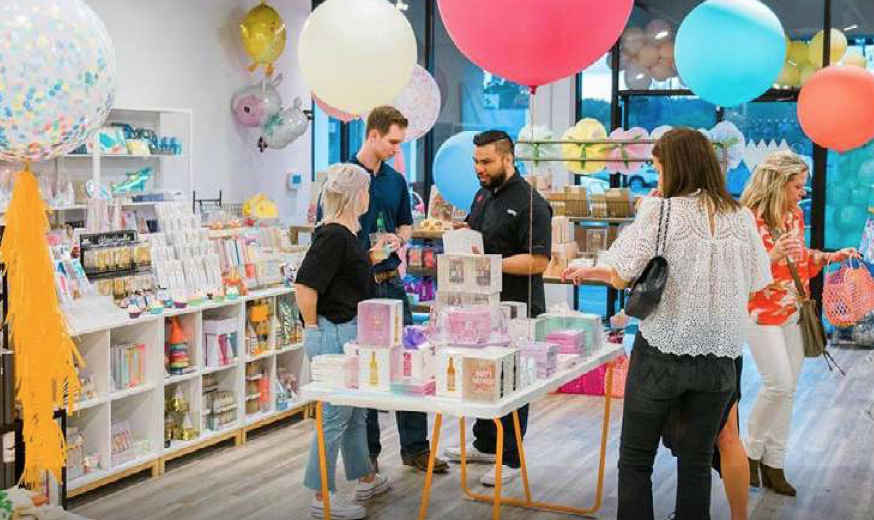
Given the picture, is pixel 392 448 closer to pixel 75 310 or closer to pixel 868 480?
pixel 75 310

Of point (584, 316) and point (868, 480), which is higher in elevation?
point (584, 316)

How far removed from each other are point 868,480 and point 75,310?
377 centimetres

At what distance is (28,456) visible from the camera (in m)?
3.92

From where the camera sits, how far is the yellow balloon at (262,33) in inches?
354

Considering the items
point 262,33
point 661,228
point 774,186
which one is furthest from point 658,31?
point 661,228

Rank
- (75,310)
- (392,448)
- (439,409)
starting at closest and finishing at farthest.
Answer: (439,409), (75,310), (392,448)

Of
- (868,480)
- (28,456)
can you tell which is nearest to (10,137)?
(28,456)

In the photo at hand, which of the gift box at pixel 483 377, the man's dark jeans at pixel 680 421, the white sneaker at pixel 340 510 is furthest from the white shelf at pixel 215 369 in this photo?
the man's dark jeans at pixel 680 421

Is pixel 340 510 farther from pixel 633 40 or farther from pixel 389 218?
pixel 633 40

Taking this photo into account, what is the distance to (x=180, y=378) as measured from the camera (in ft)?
18.7

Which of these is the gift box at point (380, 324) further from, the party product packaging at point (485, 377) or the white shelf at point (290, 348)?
the white shelf at point (290, 348)

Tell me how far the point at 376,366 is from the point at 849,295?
5.50 meters

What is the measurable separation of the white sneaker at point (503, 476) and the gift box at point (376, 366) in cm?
142

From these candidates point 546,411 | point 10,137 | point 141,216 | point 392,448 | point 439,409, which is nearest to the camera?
point 10,137
